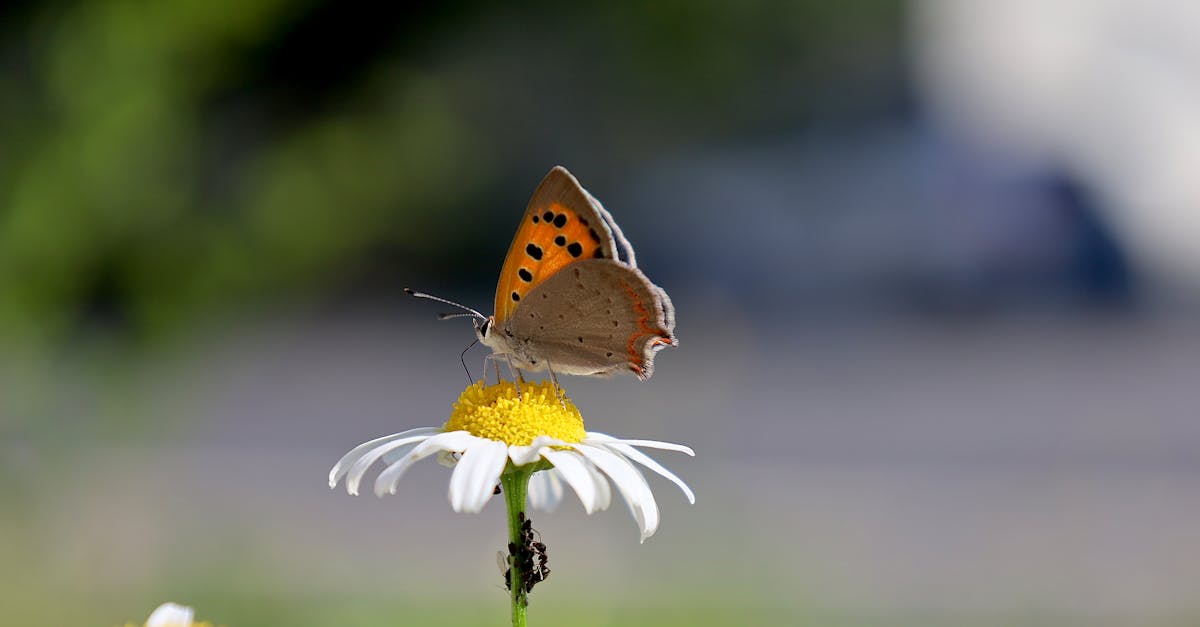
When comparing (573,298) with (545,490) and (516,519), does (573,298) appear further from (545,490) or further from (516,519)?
→ (516,519)

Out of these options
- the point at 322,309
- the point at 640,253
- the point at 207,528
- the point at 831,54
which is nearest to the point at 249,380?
the point at 322,309

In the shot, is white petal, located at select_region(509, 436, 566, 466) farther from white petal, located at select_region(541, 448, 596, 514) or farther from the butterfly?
the butterfly

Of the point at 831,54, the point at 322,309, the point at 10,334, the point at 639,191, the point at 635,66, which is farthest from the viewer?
the point at 322,309

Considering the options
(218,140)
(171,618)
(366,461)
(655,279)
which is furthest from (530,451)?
(655,279)

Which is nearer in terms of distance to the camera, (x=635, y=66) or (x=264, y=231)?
(x=264, y=231)

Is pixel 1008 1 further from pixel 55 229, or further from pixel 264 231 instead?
pixel 55 229

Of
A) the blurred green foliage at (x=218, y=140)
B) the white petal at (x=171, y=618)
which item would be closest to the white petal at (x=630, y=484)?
the white petal at (x=171, y=618)

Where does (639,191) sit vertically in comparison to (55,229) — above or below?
above
